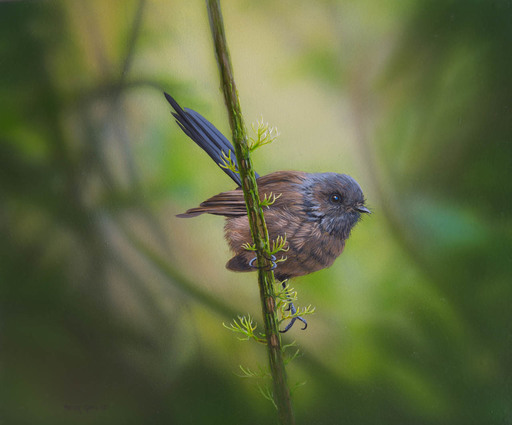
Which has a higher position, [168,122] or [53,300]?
[168,122]

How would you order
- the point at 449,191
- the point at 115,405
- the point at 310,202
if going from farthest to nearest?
the point at 115,405
the point at 449,191
the point at 310,202

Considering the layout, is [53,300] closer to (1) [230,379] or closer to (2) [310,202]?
(1) [230,379]

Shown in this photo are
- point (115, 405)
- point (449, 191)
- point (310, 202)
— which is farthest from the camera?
point (115, 405)

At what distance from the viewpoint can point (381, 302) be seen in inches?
61.9

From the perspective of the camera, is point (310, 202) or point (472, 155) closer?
point (310, 202)

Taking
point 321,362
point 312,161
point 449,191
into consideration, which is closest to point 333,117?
point 312,161

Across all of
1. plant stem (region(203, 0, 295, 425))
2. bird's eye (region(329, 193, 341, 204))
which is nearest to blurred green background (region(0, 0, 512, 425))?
bird's eye (region(329, 193, 341, 204))

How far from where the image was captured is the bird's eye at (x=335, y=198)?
147 cm

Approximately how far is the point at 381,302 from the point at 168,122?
2.66 ft

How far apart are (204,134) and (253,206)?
0.58m

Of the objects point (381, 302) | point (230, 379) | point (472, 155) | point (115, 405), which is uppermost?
point (472, 155)

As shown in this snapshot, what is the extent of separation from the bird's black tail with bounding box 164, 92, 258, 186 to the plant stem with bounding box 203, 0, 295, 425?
0.47 metres
